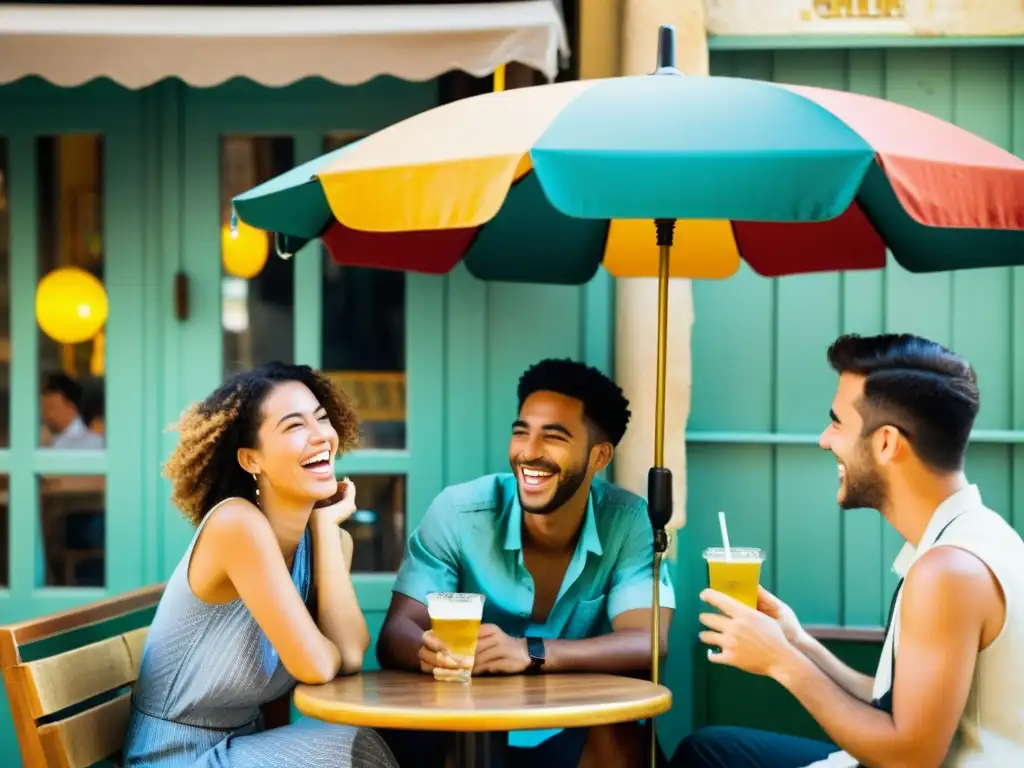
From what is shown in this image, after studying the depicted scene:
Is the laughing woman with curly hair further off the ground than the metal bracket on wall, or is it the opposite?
the metal bracket on wall

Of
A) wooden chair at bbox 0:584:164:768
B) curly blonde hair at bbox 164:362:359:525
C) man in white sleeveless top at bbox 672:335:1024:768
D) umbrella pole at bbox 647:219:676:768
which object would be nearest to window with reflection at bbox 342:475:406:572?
wooden chair at bbox 0:584:164:768

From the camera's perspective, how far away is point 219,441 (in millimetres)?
3334

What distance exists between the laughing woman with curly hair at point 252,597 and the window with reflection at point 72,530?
1.54 m

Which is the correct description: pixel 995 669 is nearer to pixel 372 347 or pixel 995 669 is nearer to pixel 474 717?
pixel 474 717

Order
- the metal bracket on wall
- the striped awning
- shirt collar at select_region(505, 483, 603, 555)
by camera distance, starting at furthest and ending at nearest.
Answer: the metal bracket on wall < the striped awning < shirt collar at select_region(505, 483, 603, 555)

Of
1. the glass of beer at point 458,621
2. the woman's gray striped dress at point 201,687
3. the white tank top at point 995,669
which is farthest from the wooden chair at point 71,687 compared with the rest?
the white tank top at point 995,669

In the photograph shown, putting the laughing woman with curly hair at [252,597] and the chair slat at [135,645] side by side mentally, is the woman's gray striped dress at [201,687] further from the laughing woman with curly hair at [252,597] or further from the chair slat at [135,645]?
the chair slat at [135,645]

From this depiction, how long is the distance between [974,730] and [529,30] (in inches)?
97.3

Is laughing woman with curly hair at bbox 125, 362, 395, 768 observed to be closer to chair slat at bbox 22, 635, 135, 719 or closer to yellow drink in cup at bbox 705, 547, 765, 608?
chair slat at bbox 22, 635, 135, 719

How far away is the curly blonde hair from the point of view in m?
3.32

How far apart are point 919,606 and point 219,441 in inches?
72.3

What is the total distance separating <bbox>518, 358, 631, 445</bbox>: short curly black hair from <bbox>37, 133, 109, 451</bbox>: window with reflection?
6.33 ft

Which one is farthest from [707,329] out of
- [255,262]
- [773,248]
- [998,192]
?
[998,192]

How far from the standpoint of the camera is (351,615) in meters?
3.31
